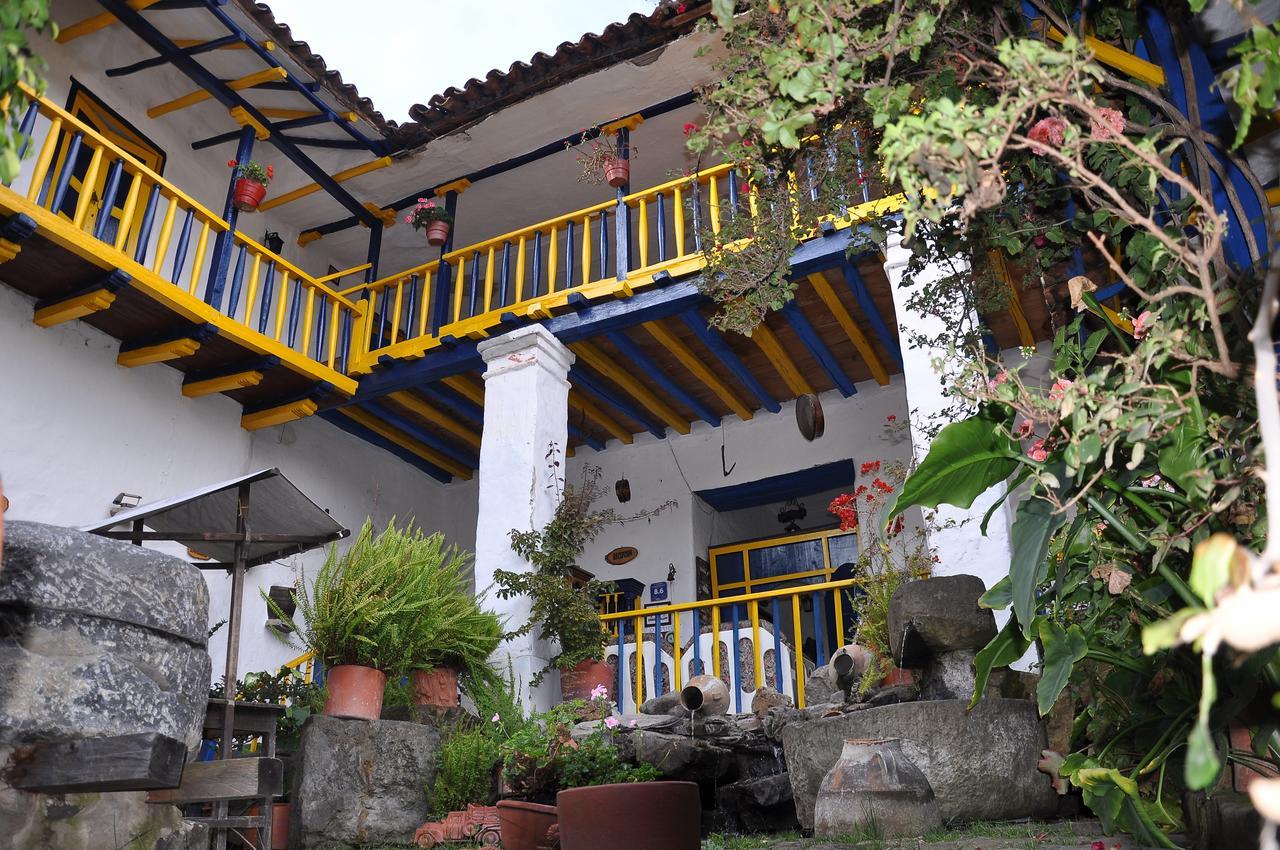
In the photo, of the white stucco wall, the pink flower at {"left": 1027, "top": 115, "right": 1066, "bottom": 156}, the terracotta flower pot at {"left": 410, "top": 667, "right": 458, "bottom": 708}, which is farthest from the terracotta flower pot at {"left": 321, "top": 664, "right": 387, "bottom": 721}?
the pink flower at {"left": 1027, "top": 115, "right": 1066, "bottom": 156}

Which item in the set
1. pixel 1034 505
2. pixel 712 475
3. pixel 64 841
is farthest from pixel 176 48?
pixel 1034 505

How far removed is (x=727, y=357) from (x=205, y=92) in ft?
16.9

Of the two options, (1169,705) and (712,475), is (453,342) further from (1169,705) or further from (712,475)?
(1169,705)

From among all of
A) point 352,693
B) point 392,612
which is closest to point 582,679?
point 392,612

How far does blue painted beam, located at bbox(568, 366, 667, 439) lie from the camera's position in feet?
28.0

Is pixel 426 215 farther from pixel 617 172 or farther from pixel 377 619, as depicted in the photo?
pixel 377 619

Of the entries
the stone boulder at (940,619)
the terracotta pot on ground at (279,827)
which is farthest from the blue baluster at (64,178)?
the stone boulder at (940,619)

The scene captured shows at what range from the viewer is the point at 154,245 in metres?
8.38

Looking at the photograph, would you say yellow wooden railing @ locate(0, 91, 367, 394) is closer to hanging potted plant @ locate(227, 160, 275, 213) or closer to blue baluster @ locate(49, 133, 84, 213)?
blue baluster @ locate(49, 133, 84, 213)

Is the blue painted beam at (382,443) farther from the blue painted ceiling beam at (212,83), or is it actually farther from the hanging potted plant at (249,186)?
the hanging potted plant at (249,186)

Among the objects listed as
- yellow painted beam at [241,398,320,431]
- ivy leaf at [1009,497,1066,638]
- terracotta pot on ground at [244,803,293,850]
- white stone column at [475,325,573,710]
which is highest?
yellow painted beam at [241,398,320,431]

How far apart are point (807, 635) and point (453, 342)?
5.53 metres

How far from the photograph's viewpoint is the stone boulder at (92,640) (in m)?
2.54

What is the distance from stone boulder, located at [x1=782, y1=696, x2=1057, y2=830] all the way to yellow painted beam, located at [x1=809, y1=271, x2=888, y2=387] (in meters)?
3.86
